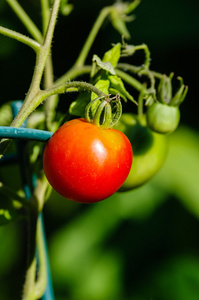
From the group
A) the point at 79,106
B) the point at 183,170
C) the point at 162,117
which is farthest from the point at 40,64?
the point at 183,170

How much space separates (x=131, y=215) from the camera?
139cm

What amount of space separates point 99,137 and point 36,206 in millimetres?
239

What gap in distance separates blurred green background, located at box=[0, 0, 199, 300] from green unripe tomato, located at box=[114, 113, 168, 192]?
0.47 metres

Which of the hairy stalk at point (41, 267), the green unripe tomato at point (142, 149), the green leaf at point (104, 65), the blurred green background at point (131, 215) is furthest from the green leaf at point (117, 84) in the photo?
the blurred green background at point (131, 215)

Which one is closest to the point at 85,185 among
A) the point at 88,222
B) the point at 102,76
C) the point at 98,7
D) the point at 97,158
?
the point at 97,158

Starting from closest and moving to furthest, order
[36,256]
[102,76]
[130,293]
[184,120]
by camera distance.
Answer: [102,76]
[36,256]
[130,293]
[184,120]

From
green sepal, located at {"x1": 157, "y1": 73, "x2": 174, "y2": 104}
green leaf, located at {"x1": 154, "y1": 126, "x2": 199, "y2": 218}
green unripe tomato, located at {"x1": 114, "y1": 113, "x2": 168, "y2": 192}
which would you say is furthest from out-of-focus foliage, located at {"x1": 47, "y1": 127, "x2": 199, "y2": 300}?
green sepal, located at {"x1": 157, "y1": 73, "x2": 174, "y2": 104}

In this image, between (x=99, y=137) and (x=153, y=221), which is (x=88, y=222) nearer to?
(x=153, y=221)

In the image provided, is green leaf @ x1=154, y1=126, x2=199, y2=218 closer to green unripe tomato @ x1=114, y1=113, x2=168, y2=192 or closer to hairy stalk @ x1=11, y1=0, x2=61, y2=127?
green unripe tomato @ x1=114, y1=113, x2=168, y2=192

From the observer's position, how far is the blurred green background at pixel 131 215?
129cm

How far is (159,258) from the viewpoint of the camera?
1.39 m

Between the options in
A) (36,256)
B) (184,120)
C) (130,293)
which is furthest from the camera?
(184,120)

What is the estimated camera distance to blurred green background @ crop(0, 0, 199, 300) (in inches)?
50.7

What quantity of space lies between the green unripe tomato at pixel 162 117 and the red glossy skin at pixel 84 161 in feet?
0.57
